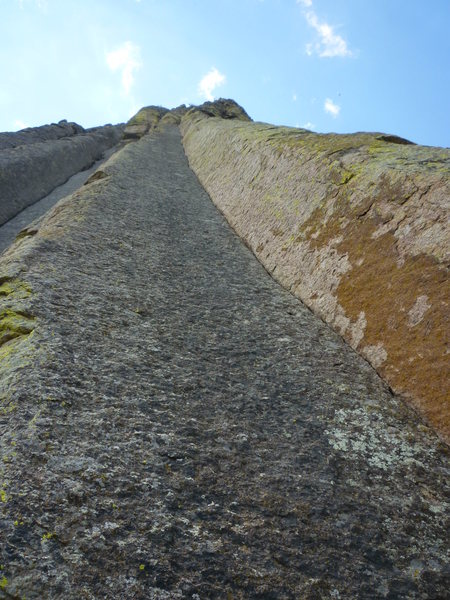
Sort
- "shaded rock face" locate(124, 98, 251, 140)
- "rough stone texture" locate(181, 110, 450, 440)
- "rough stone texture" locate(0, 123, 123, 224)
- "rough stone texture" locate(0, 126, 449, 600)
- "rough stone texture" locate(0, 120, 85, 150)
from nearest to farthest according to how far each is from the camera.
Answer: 1. "rough stone texture" locate(0, 126, 449, 600)
2. "rough stone texture" locate(181, 110, 450, 440)
3. "rough stone texture" locate(0, 123, 123, 224)
4. "rough stone texture" locate(0, 120, 85, 150)
5. "shaded rock face" locate(124, 98, 251, 140)

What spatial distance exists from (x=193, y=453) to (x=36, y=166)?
23507 millimetres

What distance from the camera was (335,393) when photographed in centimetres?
628

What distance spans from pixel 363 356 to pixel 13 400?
4917 mm

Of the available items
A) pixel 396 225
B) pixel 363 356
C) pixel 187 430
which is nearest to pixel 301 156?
pixel 396 225

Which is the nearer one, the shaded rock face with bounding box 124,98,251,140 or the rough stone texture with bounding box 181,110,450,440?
the rough stone texture with bounding box 181,110,450,440

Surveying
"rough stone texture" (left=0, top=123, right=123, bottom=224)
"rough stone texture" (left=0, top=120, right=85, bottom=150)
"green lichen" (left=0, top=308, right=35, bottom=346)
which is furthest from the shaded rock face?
"green lichen" (left=0, top=308, right=35, bottom=346)

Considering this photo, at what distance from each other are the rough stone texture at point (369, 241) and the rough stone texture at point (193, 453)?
331 mm

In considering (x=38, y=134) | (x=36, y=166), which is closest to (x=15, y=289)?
(x=36, y=166)

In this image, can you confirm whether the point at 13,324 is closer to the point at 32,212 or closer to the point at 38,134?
the point at 32,212

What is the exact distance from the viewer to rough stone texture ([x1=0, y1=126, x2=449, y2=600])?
146 inches

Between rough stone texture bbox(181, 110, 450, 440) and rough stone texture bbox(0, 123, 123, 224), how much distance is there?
12.6m

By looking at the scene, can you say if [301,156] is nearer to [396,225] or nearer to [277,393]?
[396,225]

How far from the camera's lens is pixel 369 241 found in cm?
811

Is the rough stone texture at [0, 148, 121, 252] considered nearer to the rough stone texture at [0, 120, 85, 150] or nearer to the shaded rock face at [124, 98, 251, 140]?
the rough stone texture at [0, 120, 85, 150]
